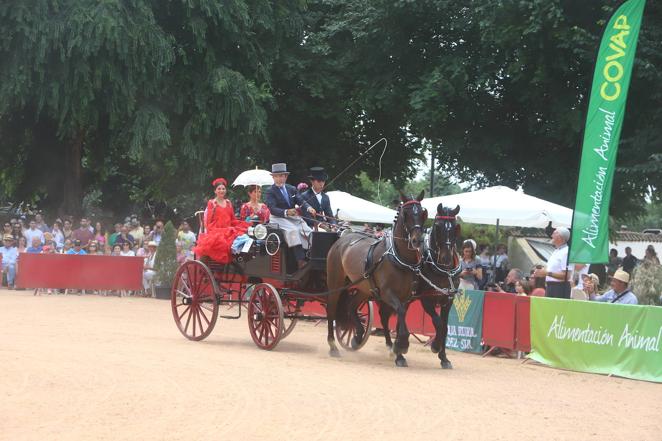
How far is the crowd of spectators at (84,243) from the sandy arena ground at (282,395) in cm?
1082

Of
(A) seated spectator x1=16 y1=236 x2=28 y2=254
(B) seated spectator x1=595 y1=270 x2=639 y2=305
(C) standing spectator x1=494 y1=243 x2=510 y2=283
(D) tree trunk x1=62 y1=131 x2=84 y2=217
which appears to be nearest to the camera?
(B) seated spectator x1=595 y1=270 x2=639 y2=305

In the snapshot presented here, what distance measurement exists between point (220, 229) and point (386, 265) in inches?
123

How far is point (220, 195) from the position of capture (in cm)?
1477

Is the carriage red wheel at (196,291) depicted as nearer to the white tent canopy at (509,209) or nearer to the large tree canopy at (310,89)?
Result: the white tent canopy at (509,209)

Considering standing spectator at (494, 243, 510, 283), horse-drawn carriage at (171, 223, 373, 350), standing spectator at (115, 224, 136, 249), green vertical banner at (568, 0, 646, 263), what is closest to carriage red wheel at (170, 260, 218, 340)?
horse-drawn carriage at (171, 223, 373, 350)

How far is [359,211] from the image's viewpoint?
78.6 ft

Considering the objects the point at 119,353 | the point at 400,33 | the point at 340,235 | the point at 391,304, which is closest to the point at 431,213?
the point at 340,235

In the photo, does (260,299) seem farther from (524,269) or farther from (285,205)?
(524,269)

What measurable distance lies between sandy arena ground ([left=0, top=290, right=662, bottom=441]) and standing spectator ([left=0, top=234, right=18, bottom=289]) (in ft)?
36.4

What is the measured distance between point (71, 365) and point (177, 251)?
14.2 meters

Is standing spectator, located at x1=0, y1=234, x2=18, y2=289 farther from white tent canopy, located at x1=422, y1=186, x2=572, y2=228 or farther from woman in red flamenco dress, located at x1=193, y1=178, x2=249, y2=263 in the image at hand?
woman in red flamenco dress, located at x1=193, y1=178, x2=249, y2=263

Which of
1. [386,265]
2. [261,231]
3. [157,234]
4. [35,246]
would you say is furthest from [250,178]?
[386,265]

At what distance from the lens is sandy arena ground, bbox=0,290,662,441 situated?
26.7 ft

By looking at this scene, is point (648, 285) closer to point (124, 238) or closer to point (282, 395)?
point (282, 395)
